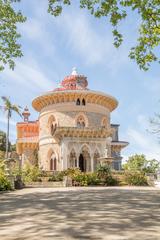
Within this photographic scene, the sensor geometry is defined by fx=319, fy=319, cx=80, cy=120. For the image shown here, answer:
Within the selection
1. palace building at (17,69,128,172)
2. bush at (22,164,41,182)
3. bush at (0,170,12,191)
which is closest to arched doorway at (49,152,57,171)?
palace building at (17,69,128,172)

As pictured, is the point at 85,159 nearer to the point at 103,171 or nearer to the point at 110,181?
the point at 103,171

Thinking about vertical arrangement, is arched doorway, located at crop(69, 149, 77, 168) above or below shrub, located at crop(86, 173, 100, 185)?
above

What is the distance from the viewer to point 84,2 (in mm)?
13188

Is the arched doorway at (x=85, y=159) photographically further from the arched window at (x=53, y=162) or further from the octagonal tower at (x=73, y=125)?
the arched window at (x=53, y=162)

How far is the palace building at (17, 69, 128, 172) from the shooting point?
3466cm

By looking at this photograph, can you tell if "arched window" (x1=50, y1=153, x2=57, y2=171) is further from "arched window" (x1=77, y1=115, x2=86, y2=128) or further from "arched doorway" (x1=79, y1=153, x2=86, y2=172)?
"arched window" (x1=77, y1=115, x2=86, y2=128)

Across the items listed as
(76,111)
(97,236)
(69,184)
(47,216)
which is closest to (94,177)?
(69,184)

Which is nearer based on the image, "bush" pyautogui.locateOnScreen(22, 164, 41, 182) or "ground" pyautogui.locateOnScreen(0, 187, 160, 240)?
"ground" pyautogui.locateOnScreen(0, 187, 160, 240)

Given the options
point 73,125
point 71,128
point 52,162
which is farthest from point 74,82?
point 52,162

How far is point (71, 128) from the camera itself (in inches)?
1339

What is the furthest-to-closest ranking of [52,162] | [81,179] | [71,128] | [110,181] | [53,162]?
[52,162]
[53,162]
[71,128]
[110,181]
[81,179]

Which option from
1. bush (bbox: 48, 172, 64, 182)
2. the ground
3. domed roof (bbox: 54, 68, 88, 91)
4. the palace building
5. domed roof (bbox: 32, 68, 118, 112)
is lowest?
the ground

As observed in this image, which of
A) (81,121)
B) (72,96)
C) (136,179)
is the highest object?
(72,96)

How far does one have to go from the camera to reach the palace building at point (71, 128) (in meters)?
34.7
